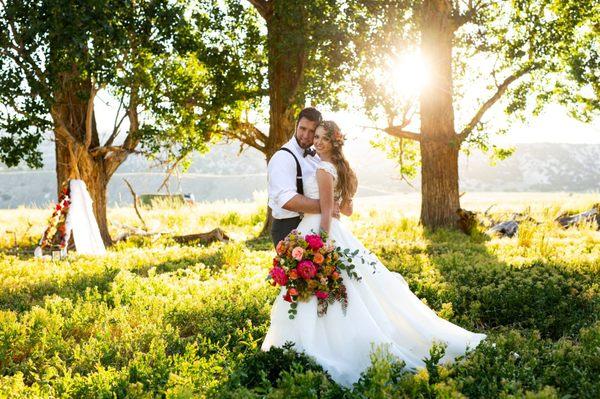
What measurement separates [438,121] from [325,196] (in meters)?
12.9

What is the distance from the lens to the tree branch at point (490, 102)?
18.2 meters

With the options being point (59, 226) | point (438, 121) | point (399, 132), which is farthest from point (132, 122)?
point (438, 121)

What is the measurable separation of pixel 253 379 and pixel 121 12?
10.3m

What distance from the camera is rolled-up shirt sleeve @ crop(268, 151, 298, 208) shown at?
20.3 feet

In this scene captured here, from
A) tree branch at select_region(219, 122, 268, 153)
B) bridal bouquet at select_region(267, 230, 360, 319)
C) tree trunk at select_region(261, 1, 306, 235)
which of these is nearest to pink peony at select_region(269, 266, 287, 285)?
bridal bouquet at select_region(267, 230, 360, 319)

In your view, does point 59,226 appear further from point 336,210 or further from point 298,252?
point 298,252

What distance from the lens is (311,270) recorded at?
19.5 ft

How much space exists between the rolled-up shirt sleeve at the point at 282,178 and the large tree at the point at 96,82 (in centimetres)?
695

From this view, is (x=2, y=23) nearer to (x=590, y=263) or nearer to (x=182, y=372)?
(x=182, y=372)

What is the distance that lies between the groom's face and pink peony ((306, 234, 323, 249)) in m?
0.97

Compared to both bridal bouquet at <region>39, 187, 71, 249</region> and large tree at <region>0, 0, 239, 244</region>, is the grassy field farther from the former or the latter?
large tree at <region>0, 0, 239, 244</region>

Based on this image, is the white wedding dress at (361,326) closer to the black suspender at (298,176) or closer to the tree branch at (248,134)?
the black suspender at (298,176)

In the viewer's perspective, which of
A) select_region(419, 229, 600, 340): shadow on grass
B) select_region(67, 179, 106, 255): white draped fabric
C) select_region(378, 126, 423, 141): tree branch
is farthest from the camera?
select_region(378, 126, 423, 141): tree branch

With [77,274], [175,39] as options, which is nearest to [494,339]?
[77,274]
